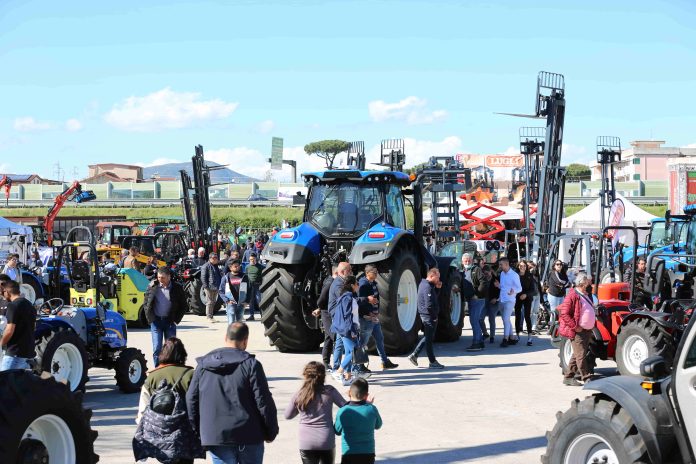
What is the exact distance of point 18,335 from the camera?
916cm

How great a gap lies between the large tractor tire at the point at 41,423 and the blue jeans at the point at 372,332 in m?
5.79

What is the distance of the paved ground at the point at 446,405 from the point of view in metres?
8.26

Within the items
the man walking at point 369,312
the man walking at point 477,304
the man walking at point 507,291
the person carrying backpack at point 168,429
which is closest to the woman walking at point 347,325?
the man walking at point 369,312

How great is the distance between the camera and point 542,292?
62.5 feet

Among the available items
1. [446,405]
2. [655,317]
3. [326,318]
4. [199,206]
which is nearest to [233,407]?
[446,405]

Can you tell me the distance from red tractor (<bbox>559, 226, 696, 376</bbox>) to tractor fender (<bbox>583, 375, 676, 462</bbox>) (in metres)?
5.49

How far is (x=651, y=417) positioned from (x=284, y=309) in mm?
9068

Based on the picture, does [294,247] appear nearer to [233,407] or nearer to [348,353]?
[348,353]

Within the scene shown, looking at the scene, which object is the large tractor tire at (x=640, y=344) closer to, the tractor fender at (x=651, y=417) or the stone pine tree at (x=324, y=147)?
the tractor fender at (x=651, y=417)

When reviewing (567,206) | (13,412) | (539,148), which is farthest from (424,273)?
(567,206)

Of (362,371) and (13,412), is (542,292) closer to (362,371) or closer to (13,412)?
(362,371)

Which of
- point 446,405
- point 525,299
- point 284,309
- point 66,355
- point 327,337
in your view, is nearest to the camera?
point 446,405

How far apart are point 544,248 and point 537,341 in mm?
9428

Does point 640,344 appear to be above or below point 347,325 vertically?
below
